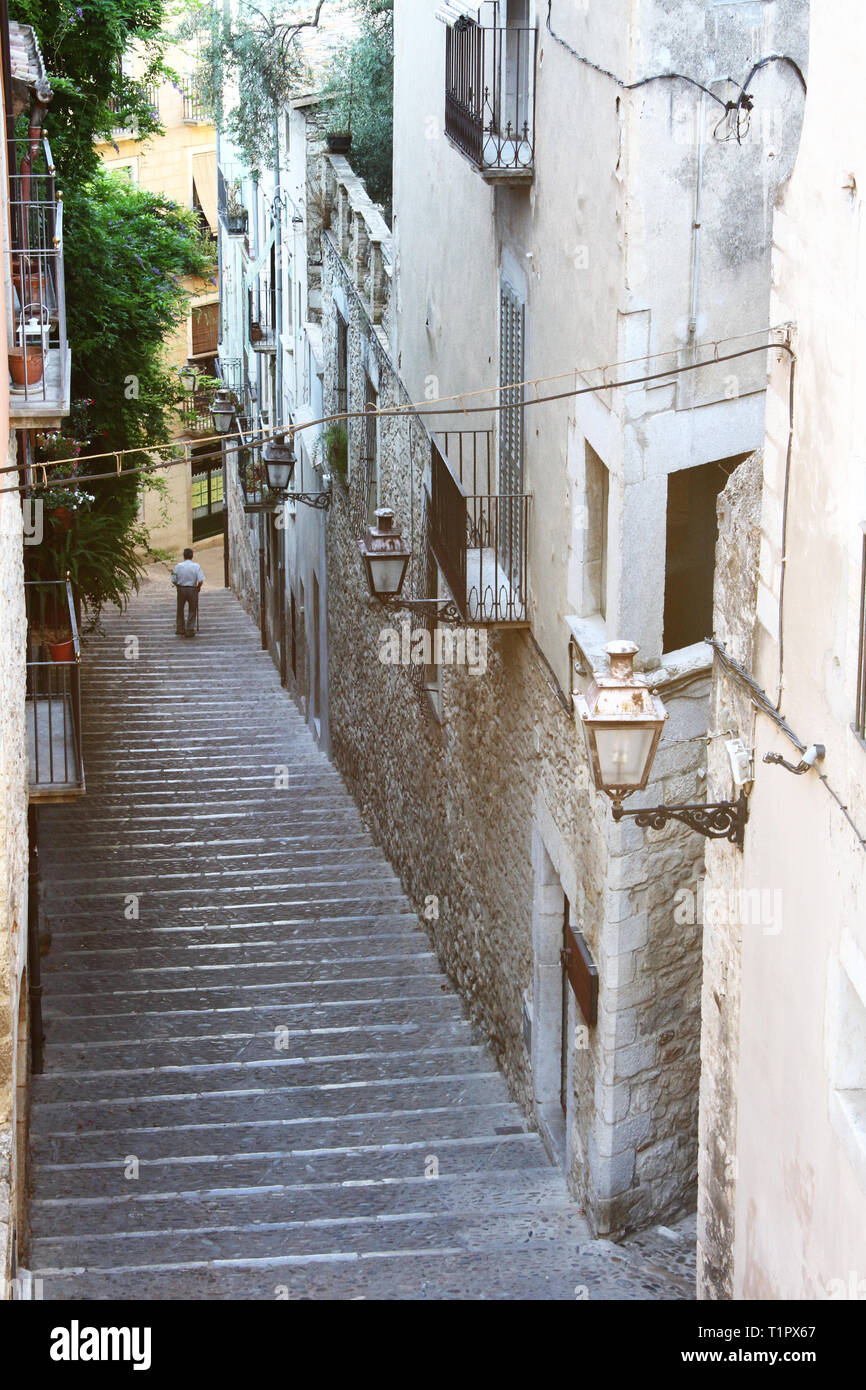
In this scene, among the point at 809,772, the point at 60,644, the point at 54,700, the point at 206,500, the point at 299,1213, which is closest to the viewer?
the point at 809,772

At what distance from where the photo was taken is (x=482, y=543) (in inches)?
482

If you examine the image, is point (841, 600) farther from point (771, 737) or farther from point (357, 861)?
point (357, 861)

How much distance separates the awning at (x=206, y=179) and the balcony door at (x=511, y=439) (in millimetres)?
30488

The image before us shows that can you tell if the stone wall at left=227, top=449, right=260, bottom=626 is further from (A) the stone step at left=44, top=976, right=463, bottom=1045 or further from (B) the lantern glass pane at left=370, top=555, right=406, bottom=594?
(B) the lantern glass pane at left=370, top=555, right=406, bottom=594

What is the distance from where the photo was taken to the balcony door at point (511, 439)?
11766mm

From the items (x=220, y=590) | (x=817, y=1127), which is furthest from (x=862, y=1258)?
(x=220, y=590)

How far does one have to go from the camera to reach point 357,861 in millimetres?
17641

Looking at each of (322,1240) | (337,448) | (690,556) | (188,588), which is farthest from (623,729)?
(188,588)

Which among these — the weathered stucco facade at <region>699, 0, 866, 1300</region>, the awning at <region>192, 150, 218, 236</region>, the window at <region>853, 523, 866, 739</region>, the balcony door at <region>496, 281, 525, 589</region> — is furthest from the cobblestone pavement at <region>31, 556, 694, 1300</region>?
the awning at <region>192, 150, 218, 236</region>

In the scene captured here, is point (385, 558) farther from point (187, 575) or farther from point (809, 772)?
point (187, 575)

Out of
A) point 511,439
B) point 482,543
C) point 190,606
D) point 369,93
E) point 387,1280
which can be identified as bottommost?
point 387,1280

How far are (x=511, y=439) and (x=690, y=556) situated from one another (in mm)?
1449

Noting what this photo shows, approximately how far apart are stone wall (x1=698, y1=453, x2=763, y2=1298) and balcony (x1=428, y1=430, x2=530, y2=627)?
3.18 meters

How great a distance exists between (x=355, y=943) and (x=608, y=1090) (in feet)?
18.6
